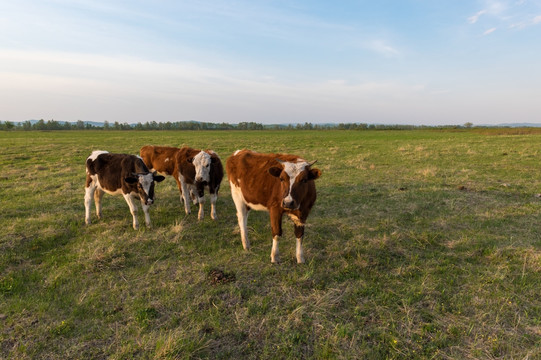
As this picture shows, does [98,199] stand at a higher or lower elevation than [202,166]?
lower

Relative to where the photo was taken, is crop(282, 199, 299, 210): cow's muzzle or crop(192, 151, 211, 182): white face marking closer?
crop(282, 199, 299, 210): cow's muzzle

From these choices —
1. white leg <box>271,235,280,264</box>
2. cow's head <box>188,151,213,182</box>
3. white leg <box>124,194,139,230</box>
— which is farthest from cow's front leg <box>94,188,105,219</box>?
white leg <box>271,235,280,264</box>

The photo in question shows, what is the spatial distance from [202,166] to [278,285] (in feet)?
14.1

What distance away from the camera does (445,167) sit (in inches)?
575

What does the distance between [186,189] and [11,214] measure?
4.90 meters

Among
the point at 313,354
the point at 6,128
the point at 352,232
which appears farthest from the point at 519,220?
the point at 6,128

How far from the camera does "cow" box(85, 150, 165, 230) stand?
6805mm

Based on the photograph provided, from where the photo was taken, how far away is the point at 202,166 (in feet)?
25.4

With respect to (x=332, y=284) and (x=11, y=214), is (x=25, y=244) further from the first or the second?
(x=332, y=284)

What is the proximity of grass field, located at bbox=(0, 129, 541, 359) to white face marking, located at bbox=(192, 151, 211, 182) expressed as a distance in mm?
1191

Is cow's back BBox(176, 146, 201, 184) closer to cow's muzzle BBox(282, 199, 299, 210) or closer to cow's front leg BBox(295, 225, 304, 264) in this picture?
cow's front leg BBox(295, 225, 304, 264)

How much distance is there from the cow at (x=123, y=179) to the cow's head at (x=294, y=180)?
3658 millimetres

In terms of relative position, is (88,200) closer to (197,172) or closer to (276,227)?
(197,172)

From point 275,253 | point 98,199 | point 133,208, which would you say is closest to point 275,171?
point 275,253
